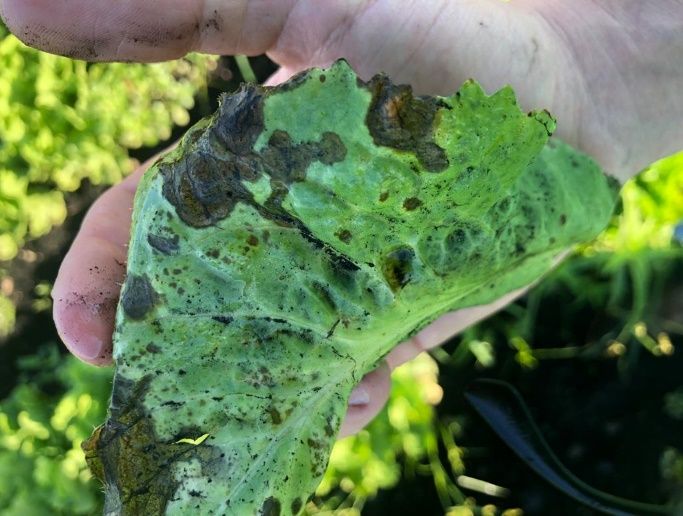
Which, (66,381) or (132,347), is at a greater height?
(132,347)

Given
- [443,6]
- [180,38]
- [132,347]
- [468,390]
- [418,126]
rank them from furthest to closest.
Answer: [468,390] → [443,6] → [180,38] → [132,347] → [418,126]

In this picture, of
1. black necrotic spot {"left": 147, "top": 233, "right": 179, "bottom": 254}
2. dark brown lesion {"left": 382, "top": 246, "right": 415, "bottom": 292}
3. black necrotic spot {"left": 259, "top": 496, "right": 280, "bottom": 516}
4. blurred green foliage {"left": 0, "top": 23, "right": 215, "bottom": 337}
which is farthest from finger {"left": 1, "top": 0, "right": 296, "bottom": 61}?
blurred green foliage {"left": 0, "top": 23, "right": 215, "bottom": 337}

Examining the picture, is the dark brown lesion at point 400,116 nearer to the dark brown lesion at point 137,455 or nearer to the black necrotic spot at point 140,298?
the black necrotic spot at point 140,298

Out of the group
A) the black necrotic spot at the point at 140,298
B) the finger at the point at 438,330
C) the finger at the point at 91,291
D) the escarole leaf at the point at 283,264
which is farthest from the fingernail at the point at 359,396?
the black necrotic spot at the point at 140,298

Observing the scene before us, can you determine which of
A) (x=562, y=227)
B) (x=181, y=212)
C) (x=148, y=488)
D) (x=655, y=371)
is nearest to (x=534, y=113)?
(x=562, y=227)

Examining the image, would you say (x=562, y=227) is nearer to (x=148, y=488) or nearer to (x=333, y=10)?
(x=333, y=10)

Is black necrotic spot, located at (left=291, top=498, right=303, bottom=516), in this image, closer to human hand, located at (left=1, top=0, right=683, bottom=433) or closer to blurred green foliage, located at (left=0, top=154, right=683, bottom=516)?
human hand, located at (left=1, top=0, right=683, bottom=433)

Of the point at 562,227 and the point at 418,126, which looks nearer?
the point at 418,126
